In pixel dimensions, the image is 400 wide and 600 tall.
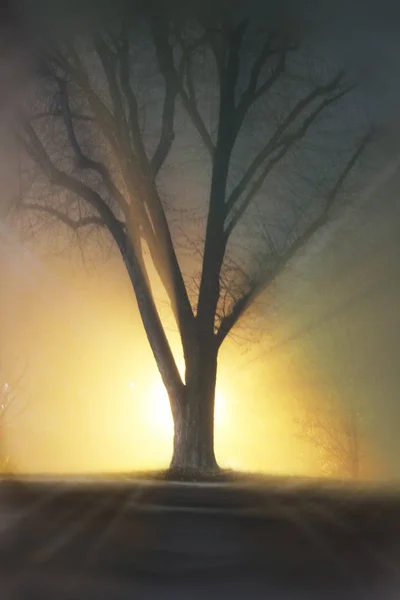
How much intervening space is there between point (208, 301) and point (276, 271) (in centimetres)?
152

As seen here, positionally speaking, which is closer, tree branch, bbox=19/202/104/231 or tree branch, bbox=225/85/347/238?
tree branch, bbox=225/85/347/238

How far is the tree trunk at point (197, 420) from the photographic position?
1347 cm

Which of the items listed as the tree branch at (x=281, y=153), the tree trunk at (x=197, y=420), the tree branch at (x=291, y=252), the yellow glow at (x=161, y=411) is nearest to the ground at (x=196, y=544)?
the tree trunk at (x=197, y=420)

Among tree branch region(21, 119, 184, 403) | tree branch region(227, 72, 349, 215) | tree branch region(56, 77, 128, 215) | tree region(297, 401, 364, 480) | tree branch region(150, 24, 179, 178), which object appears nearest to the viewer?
tree branch region(150, 24, 179, 178)

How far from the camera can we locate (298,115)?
1463 centimetres

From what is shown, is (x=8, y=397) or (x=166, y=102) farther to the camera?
(x=8, y=397)

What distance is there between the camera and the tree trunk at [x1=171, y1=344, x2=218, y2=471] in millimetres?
13469

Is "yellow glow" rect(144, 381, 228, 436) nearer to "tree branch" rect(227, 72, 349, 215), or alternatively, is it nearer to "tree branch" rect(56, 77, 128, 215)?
"tree branch" rect(227, 72, 349, 215)

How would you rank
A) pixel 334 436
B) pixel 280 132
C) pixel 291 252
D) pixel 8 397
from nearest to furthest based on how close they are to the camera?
pixel 291 252 → pixel 280 132 → pixel 334 436 → pixel 8 397

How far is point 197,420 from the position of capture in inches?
534

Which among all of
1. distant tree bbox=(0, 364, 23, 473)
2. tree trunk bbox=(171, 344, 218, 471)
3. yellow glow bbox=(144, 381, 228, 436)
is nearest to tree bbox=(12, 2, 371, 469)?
tree trunk bbox=(171, 344, 218, 471)

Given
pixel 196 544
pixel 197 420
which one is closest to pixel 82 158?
pixel 197 420

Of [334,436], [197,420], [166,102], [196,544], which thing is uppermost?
[166,102]

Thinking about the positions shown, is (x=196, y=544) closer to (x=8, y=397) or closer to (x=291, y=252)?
(x=291, y=252)
